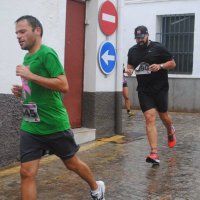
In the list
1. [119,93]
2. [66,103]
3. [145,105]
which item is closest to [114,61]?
[119,93]

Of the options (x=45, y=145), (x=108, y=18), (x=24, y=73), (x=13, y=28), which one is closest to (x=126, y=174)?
(x=45, y=145)

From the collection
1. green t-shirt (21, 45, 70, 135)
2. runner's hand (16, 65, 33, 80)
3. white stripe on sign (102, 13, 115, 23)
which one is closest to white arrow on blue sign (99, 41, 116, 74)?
white stripe on sign (102, 13, 115, 23)

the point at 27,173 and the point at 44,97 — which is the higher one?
the point at 44,97

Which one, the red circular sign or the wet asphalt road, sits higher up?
the red circular sign

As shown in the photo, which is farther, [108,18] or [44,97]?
[108,18]

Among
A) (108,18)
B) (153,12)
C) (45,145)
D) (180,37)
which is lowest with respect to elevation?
(45,145)

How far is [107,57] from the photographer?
8484 mm

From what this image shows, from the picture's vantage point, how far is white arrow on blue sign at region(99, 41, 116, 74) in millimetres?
Result: 8320

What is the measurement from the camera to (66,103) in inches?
315

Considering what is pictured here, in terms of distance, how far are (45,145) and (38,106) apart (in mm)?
381

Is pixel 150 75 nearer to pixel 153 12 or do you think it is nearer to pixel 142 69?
pixel 142 69

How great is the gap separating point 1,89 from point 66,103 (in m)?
1.86

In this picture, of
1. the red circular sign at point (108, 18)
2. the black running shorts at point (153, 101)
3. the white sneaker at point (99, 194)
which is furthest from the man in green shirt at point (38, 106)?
the red circular sign at point (108, 18)

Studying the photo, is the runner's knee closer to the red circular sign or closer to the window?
the red circular sign
